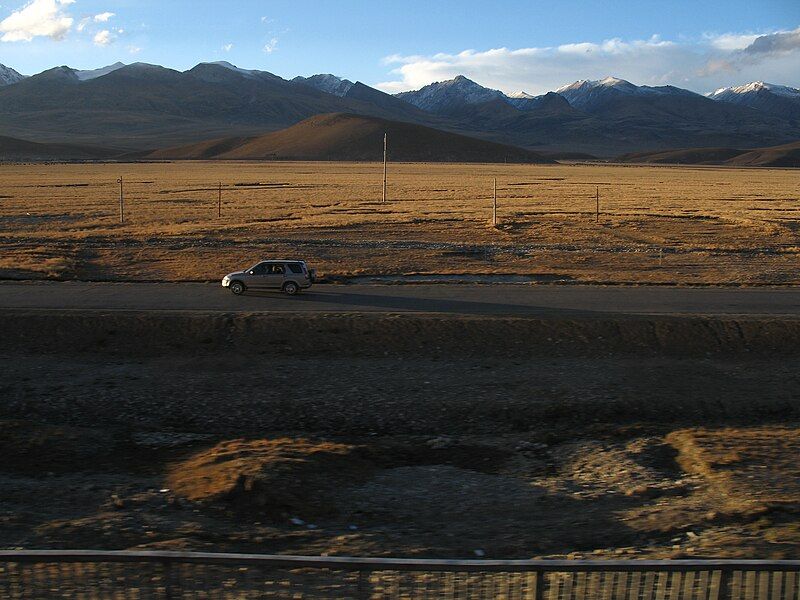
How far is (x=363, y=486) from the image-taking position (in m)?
11.4

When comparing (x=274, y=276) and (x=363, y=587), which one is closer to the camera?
(x=363, y=587)

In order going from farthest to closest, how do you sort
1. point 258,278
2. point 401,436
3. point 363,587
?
point 258,278 → point 401,436 → point 363,587

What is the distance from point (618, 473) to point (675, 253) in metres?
25.1

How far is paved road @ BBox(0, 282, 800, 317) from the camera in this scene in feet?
69.8

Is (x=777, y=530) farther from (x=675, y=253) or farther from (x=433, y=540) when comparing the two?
(x=675, y=253)

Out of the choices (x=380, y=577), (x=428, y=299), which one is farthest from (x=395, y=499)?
(x=428, y=299)

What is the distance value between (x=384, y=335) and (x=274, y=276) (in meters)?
5.48

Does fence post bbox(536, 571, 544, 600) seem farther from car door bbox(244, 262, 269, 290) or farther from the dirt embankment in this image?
car door bbox(244, 262, 269, 290)

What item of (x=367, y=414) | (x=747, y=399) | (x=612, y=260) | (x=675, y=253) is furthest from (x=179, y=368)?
(x=675, y=253)

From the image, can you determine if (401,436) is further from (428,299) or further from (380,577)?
(428,299)

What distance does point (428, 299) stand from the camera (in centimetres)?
2266

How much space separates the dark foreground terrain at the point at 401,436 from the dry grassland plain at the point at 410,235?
823 centimetres

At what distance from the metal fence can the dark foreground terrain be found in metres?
3.31

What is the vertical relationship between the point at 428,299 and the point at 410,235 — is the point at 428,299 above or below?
below
